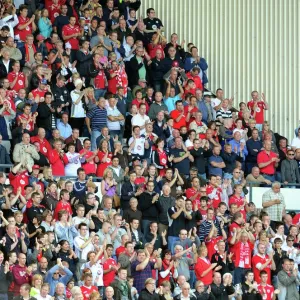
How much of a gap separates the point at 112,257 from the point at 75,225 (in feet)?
3.12

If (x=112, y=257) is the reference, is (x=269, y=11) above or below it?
above

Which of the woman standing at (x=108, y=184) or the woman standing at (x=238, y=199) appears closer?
the woman standing at (x=108, y=184)

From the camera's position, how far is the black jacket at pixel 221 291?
2464cm

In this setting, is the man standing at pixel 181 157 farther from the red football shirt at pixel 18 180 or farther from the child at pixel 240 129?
the red football shirt at pixel 18 180

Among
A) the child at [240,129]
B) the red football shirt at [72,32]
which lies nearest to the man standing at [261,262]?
the child at [240,129]

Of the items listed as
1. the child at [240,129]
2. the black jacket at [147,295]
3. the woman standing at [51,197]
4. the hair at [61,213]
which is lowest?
the black jacket at [147,295]

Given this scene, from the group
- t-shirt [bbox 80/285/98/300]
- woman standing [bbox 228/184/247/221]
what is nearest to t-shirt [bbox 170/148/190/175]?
woman standing [bbox 228/184/247/221]

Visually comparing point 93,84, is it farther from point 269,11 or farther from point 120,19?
point 269,11

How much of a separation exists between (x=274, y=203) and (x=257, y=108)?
389cm

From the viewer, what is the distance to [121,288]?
23.6 meters

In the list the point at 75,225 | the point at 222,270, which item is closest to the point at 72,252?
the point at 75,225

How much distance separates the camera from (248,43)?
33531 millimetres

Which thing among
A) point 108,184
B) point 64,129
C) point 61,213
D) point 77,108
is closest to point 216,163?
point 77,108

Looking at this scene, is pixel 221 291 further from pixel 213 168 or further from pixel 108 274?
pixel 213 168
